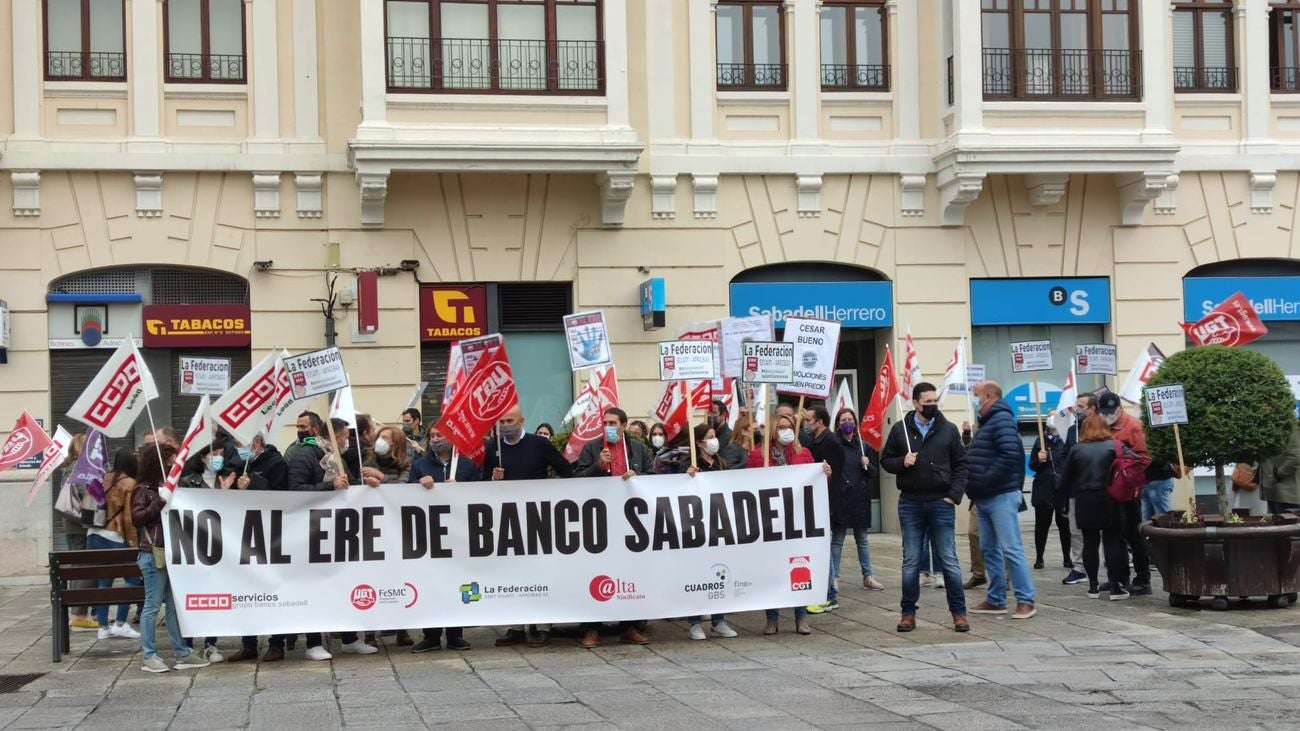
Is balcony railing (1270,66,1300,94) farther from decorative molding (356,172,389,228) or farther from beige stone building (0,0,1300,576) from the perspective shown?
decorative molding (356,172,389,228)

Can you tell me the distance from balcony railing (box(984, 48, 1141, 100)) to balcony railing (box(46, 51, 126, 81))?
10939 mm

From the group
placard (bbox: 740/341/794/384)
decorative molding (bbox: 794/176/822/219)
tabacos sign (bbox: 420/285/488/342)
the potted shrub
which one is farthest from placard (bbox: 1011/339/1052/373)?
tabacos sign (bbox: 420/285/488/342)

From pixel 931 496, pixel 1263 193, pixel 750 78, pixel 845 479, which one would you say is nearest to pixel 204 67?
pixel 750 78

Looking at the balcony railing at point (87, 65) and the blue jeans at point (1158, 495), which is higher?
the balcony railing at point (87, 65)

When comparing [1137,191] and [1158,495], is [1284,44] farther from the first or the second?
[1158,495]

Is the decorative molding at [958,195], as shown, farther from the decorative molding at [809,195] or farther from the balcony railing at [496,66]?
the balcony railing at [496,66]

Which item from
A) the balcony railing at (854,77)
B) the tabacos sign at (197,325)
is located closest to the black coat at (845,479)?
the balcony railing at (854,77)

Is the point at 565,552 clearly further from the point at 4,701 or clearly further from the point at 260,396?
the point at 4,701

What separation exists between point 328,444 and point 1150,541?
7.05 meters

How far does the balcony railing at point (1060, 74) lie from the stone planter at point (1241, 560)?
9.12 m

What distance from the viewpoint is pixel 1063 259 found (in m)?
21.8

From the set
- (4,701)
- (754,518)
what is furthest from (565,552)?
(4,701)

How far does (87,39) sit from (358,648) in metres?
10.7

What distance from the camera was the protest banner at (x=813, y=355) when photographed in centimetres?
1324
